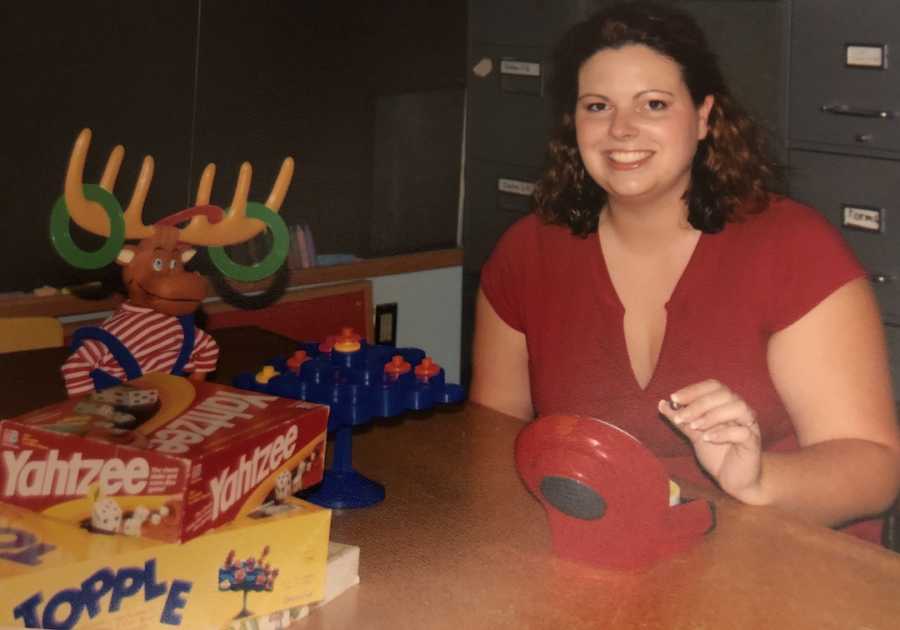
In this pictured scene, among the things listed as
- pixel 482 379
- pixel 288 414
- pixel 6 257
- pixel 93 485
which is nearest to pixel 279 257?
pixel 288 414

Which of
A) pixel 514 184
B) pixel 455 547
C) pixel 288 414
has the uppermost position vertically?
pixel 514 184

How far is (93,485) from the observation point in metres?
0.79

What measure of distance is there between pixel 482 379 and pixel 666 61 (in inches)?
15.9

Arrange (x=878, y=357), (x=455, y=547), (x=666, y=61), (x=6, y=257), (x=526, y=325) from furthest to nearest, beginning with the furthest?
(x=6, y=257)
(x=526, y=325)
(x=666, y=61)
(x=878, y=357)
(x=455, y=547)

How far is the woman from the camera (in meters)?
1.28

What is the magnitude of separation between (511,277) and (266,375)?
1.66 ft

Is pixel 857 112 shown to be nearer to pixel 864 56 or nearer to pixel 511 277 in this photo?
pixel 864 56

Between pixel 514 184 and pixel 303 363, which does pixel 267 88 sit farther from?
pixel 303 363

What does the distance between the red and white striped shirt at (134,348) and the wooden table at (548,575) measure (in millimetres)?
195

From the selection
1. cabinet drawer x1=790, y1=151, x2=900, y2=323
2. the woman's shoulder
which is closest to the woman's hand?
the woman's shoulder

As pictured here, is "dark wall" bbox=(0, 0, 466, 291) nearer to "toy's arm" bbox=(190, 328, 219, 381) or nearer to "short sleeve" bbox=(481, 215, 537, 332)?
"short sleeve" bbox=(481, 215, 537, 332)

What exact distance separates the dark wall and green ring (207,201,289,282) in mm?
972

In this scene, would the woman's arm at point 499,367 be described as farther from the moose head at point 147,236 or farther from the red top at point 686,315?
the moose head at point 147,236

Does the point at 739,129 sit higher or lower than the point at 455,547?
higher
